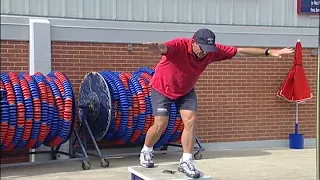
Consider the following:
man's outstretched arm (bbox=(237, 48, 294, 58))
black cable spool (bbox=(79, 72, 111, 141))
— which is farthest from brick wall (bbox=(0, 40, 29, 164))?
man's outstretched arm (bbox=(237, 48, 294, 58))

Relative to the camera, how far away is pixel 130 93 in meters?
10.0

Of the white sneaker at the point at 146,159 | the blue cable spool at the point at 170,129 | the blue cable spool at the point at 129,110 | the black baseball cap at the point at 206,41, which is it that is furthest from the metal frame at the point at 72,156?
the black baseball cap at the point at 206,41

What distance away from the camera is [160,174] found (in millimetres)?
6820

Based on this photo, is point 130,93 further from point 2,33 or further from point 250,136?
point 250,136

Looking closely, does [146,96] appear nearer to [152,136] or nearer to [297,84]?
[152,136]

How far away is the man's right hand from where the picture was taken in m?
6.48

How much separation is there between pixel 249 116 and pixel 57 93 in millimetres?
4913

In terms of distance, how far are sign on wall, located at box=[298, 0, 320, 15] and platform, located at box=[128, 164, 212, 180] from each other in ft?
22.8

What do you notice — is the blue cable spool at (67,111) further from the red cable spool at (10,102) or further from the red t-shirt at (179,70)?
the red t-shirt at (179,70)

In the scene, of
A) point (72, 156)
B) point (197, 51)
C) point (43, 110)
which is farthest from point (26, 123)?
point (197, 51)

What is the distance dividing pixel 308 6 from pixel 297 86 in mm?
1908

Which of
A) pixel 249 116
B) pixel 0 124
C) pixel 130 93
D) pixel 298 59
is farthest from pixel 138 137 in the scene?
pixel 298 59

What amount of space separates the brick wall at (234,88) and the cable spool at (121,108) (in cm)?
66

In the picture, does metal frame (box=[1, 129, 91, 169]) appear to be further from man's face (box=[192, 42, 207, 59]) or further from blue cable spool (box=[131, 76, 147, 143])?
man's face (box=[192, 42, 207, 59])
